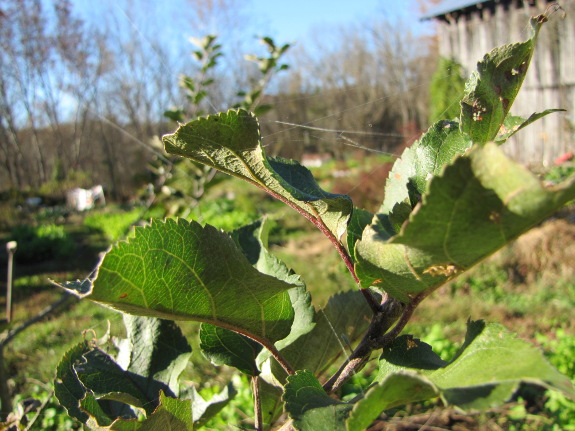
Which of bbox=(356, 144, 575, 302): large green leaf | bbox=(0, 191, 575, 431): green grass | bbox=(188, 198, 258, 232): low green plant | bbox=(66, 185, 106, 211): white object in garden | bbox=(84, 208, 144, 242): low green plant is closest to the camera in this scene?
bbox=(356, 144, 575, 302): large green leaf

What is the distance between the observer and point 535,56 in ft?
29.9

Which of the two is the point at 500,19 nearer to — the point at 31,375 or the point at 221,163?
the point at 31,375

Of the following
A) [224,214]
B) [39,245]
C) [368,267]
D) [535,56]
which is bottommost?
[224,214]

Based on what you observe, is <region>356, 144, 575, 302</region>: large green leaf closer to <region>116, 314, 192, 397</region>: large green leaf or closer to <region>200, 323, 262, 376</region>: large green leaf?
<region>200, 323, 262, 376</region>: large green leaf

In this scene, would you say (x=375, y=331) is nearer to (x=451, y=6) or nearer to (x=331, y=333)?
(x=331, y=333)

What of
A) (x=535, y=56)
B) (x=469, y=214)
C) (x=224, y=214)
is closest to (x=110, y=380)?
(x=469, y=214)

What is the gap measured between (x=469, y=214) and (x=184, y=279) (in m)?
0.27

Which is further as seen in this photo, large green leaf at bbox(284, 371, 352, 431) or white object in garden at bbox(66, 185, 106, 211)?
white object in garden at bbox(66, 185, 106, 211)

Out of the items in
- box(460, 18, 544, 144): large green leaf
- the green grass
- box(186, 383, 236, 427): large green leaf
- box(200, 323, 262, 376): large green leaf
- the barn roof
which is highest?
the barn roof

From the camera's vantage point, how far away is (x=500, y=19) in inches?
353

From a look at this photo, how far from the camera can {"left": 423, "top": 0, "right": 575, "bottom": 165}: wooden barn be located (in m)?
8.56

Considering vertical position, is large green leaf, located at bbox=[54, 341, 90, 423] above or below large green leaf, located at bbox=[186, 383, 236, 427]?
above

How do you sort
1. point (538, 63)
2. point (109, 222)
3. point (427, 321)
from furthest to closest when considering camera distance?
1. point (109, 222)
2. point (538, 63)
3. point (427, 321)

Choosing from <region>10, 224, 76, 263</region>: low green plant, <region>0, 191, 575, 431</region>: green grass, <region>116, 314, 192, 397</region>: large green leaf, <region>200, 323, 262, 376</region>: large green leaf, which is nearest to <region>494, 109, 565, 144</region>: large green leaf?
<region>200, 323, 262, 376</region>: large green leaf
